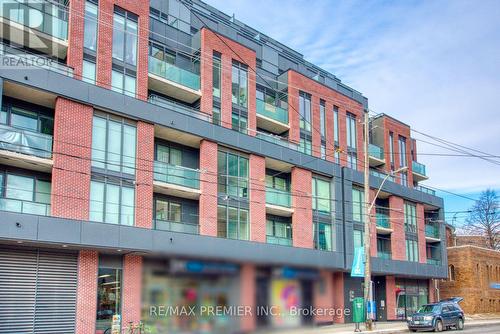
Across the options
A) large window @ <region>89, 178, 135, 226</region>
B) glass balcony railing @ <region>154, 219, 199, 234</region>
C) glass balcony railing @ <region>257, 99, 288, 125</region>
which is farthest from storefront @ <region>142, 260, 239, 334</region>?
glass balcony railing @ <region>257, 99, 288, 125</region>

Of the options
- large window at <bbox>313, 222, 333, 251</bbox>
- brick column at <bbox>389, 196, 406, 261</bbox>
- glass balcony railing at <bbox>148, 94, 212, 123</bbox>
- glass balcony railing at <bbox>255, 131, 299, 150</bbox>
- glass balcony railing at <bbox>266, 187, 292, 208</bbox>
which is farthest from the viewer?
brick column at <bbox>389, 196, 406, 261</bbox>

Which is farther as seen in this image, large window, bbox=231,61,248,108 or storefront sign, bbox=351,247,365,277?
large window, bbox=231,61,248,108

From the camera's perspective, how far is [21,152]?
2200cm

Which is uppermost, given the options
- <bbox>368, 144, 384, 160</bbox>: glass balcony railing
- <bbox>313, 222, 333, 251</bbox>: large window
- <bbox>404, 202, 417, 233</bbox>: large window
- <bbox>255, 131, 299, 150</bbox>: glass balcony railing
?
<bbox>368, 144, 384, 160</bbox>: glass balcony railing

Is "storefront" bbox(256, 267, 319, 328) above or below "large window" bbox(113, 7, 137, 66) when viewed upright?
below

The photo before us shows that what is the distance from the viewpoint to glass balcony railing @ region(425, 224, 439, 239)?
4650 centimetres

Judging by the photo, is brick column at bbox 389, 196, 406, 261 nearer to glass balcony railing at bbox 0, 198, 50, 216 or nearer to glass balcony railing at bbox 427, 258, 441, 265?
glass balcony railing at bbox 427, 258, 441, 265

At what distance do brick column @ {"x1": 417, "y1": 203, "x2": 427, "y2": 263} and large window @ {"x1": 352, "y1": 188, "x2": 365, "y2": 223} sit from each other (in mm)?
9014

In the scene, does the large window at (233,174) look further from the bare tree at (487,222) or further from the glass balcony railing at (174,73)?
the bare tree at (487,222)

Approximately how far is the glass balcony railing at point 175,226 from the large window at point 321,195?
35.1 ft

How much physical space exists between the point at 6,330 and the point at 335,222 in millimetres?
22575

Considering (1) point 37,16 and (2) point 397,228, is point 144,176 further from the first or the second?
(2) point 397,228

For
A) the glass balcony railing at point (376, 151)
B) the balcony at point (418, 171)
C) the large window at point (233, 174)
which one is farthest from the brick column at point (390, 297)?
the large window at point (233, 174)

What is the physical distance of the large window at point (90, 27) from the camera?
25.4 metres
